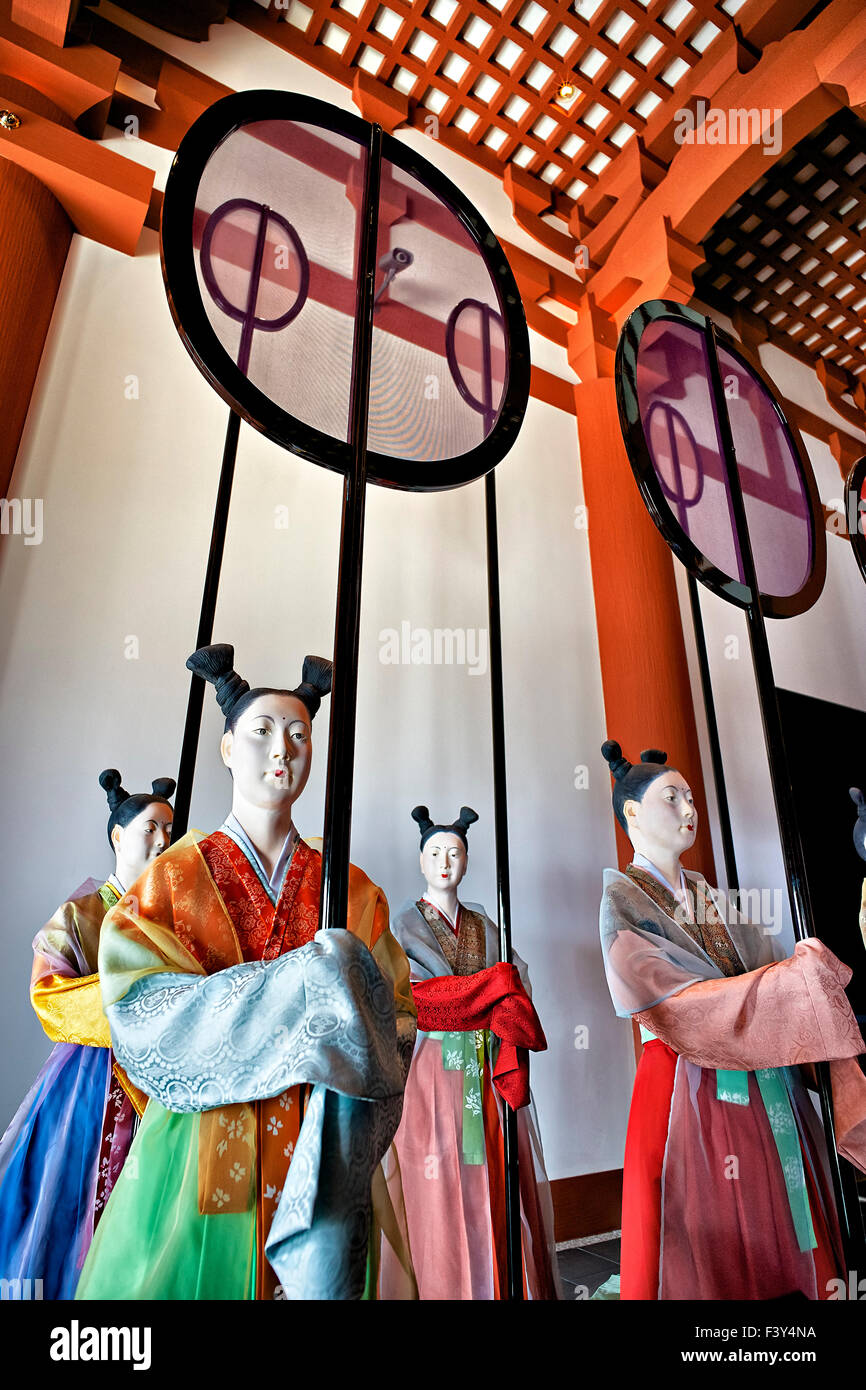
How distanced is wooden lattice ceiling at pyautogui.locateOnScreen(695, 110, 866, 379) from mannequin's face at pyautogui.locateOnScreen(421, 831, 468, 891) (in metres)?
3.51

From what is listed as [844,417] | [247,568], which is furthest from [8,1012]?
[844,417]

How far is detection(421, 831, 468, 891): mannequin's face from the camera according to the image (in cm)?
198

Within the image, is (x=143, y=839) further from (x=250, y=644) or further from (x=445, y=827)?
(x=250, y=644)

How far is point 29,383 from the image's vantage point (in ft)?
7.15

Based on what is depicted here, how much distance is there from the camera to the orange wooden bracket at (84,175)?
2.21 metres

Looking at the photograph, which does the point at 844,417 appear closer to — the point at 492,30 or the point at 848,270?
the point at 848,270

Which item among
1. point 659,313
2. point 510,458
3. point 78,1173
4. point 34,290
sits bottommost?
point 78,1173

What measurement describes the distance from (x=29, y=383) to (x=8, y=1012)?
1699 millimetres

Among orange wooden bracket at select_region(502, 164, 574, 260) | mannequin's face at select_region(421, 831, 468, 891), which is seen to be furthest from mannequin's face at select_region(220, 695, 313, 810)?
orange wooden bracket at select_region(502, 164, 574, 260)

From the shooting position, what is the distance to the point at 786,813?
105 cm

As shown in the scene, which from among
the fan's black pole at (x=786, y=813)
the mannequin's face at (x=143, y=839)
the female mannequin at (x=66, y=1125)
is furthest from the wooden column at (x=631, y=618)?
the female mannequin at (x=66, y=1125)

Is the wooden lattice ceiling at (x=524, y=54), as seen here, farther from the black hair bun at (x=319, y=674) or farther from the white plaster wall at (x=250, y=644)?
the black hair bun at (x=319, y=674)

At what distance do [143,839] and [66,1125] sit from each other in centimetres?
49

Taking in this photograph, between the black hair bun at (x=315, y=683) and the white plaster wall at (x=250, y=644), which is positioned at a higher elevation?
the white plaster wall at (x=250, y=644)
